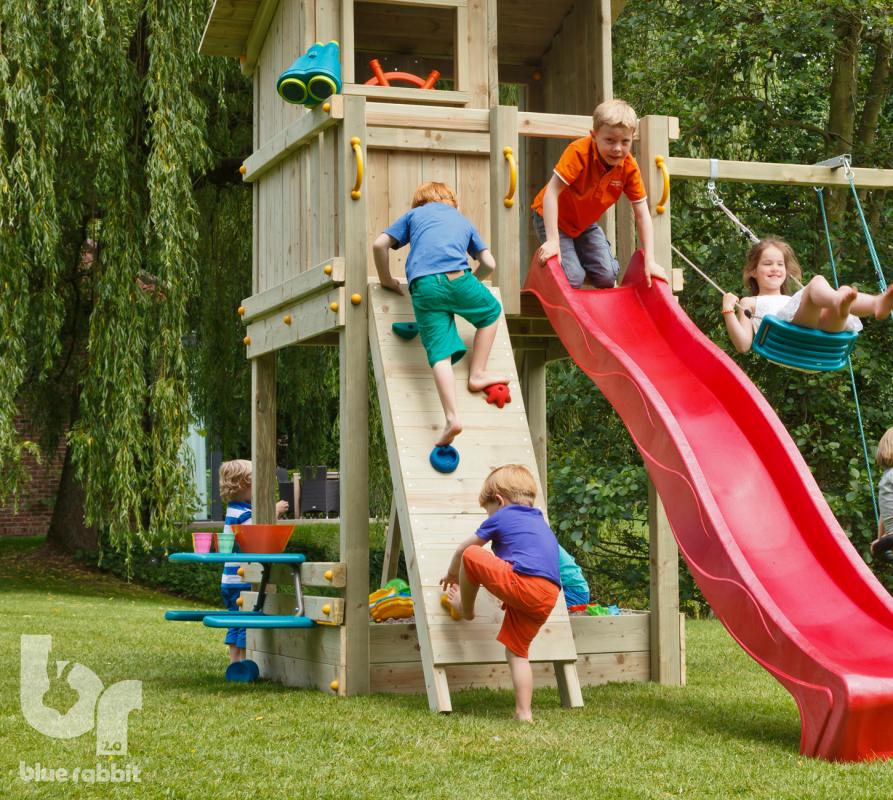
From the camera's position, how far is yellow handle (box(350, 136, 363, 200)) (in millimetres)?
7059

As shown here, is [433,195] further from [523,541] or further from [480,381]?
[523,541]

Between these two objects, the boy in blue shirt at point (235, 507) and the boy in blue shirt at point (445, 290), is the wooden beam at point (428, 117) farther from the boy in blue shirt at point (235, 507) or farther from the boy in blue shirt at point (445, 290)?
the boy in blue shirt at point (235, 507)

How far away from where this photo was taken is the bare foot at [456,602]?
5.99 metres

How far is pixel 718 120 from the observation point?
1402cm

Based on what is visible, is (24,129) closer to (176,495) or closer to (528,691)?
(176,495)

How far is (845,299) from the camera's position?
20.7ft

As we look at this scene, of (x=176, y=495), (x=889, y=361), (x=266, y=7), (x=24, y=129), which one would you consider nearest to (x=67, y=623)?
(x=176, y=495)

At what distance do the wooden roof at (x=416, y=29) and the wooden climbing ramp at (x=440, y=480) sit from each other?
2.91m

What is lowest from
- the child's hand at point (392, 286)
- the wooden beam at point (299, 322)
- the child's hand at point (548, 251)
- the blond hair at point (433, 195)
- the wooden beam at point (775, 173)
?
the wooden beam at point (299, 322)

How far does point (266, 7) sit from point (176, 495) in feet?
17.6

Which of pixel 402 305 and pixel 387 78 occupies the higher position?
pixel 387 78

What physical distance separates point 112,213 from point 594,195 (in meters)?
6.47

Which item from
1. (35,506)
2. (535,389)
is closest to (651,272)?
(535,389)

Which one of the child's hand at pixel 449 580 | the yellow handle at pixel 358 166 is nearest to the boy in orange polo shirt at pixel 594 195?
the yellow handle at pixel 358 166
